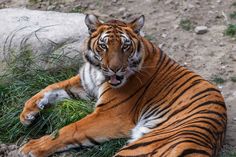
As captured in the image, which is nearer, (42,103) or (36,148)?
(36,148)

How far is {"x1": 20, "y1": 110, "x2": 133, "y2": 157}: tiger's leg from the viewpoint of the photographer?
483 cm

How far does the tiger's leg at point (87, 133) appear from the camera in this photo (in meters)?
4.83

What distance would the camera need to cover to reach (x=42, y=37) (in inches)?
231

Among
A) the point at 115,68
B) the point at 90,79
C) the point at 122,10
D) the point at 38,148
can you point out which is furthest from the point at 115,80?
the point at 122,10

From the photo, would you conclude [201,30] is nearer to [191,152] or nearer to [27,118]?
[27,118]

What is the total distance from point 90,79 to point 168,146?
129 cm

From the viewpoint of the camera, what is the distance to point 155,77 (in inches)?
197

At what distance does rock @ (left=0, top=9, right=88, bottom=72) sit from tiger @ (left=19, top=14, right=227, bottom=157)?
0.79 meters

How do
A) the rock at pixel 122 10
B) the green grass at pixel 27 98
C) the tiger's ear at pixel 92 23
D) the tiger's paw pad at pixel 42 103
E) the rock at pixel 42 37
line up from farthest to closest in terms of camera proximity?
the rock at pixel 122 10, the rock at pixel 42 37, the tiger's paw pad at pixel 42 103, the green grass at pixel 27 98, the tiger's ear at pixel 92 23

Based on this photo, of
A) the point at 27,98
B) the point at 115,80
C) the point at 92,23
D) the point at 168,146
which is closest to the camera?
the point at 168,146

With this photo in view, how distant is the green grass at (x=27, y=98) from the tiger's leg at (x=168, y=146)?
445mm

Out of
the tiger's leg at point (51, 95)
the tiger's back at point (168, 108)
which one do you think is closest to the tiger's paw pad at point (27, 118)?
the tiger's leg at point (51, 95)

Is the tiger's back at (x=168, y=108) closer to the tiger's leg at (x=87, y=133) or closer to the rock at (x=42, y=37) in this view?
the tiger's leg at (x=87, y=133)

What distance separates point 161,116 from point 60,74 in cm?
128
